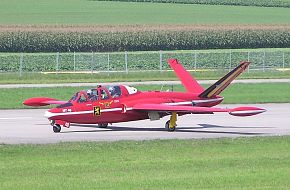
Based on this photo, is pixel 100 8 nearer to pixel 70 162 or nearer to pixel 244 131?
pixel 244 131

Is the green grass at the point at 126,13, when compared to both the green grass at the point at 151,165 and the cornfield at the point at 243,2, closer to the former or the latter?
the cornfield at the point at 243,2

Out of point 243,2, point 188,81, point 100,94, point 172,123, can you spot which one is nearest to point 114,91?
point 100,94

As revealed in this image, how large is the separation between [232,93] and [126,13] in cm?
6023

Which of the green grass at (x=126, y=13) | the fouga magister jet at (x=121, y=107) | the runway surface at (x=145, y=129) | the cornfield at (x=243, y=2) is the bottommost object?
the runway surface at (x=145, y=129)

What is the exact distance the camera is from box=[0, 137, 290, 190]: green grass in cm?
2186

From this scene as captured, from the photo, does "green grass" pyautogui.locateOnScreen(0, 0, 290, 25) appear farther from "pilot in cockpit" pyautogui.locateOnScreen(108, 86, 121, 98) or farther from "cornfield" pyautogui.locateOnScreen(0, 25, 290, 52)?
"pilot in cockpit" pyautogui.locateOnScreen(108, 86, 121, 98)

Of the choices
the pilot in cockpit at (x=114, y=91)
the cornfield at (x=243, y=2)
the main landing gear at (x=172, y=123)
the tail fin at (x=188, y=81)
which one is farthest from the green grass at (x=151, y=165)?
the cornfield at (x=243, y=2)

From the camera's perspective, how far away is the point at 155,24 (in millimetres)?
101625

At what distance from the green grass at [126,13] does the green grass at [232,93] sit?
A: 49.4 metres

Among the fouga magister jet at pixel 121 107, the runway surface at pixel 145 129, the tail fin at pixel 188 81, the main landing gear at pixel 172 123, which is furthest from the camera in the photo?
the tail fin at pixel 188 81

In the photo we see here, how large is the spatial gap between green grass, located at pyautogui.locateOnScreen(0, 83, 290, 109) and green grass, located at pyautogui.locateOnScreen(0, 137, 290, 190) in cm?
1574

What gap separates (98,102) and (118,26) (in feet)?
216

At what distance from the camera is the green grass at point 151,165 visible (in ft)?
71.7

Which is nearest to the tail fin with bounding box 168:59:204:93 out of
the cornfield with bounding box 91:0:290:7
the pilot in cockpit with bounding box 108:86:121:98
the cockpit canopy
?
the cockpit canopy
